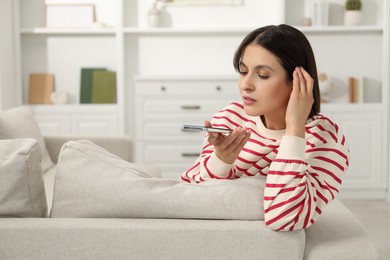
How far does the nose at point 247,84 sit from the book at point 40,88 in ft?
13.5

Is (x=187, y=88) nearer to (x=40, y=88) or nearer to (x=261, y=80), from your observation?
(x=40, y=88)

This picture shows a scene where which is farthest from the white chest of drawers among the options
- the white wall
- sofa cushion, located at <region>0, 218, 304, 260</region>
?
sofa cushion, located at <region>0, 218, 304, 260</region>

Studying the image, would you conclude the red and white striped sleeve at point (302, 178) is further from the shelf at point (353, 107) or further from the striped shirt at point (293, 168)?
the shelf at point (353, 107)

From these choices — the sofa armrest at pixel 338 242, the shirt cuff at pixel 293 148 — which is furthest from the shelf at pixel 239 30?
the shirt cuff at pixel 293 148

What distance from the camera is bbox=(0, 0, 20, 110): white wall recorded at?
16.7 ft

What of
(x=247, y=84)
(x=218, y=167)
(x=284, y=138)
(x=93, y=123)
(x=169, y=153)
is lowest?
(x=169, y=153)

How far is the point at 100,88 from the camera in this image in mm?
5492

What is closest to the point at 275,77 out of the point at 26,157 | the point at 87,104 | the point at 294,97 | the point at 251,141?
the point at 294,97

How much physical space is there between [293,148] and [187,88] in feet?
12.3

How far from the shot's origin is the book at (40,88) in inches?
218

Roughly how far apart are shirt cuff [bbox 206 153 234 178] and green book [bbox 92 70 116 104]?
12.4ft

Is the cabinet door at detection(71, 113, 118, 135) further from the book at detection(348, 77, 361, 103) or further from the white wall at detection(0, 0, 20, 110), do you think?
the book at detection(348, 77, 361, 103)

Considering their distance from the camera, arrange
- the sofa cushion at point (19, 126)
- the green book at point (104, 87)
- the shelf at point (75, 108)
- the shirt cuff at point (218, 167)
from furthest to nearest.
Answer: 1. the green book at point (104, 87)
2. the shelf at point (75, 108)
3. the sofa cushion at point (19, 126)
4. the shirt cuff at point (218, 167)

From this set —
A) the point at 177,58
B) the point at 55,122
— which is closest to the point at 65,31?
the point at 55,122
